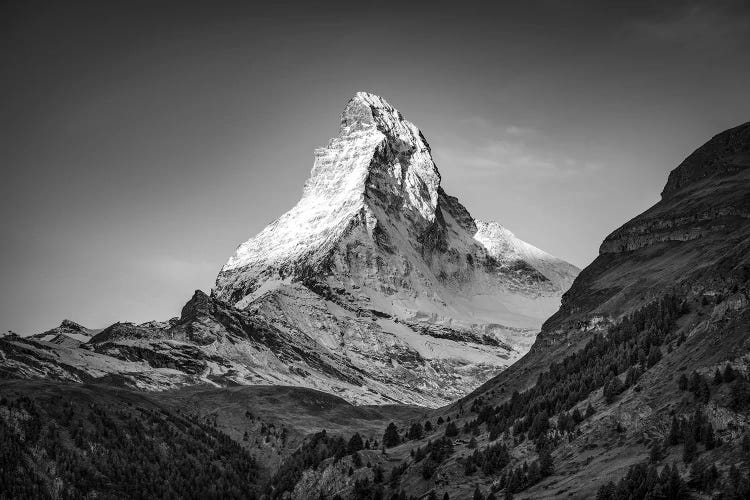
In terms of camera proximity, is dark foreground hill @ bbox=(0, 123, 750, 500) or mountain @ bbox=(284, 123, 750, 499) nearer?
mountain @ bbox=(284, 123, 750, 499)

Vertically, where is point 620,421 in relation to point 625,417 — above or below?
below

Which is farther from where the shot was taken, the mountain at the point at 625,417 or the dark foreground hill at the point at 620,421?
the dark foreground hill at the point at 620,421

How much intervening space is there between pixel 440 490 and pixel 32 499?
362 feet

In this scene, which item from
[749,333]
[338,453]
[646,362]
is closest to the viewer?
[749,333]

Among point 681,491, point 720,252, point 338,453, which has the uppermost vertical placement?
point 720,252

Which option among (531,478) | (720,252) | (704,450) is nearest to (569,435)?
(531,478)

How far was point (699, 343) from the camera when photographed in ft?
438

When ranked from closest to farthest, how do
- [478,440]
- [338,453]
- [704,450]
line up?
[704,450]
[478,440]
[338,453]

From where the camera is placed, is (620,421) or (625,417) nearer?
(625,417)

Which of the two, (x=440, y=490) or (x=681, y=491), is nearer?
(x=681, y=491)

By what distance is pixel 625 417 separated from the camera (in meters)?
128

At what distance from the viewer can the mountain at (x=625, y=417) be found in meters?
106

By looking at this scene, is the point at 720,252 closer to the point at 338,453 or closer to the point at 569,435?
the point at 569,435

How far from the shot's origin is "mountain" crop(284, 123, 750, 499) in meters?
106
